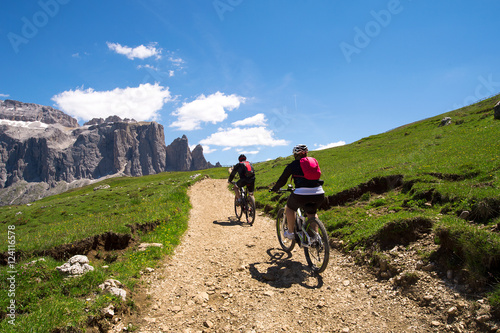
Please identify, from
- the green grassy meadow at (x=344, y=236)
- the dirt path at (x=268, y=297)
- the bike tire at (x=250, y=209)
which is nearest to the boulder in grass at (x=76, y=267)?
the green grassy meadow at (x=344, y=236)

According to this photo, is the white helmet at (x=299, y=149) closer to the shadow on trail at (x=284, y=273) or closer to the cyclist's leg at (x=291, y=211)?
the cyclist's leg at (x=291, y=211)

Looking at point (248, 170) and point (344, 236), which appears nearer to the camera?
point (344, 236)

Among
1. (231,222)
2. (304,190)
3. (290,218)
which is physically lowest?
(231,222)

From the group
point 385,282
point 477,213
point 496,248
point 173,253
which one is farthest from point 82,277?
point 477,213

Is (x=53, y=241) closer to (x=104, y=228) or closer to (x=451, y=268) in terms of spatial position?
(x=104, y=228)

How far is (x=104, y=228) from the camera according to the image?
10969mm

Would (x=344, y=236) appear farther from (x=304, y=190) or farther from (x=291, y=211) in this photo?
(x=304, y=190)

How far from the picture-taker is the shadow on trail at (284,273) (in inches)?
287

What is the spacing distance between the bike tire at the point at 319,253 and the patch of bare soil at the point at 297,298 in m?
0.32

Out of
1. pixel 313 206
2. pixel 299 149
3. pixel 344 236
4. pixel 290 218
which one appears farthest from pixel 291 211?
pixel 344 236

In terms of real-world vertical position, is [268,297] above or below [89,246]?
below

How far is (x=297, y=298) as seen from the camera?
650 centimetres

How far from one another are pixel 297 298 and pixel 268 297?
2.52ft

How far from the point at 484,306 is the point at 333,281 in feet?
11.0
